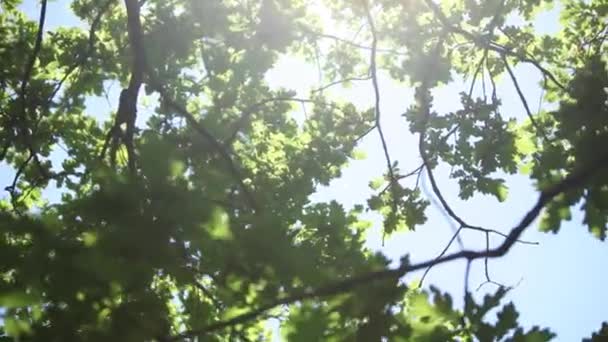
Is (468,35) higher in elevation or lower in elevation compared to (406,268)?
higher

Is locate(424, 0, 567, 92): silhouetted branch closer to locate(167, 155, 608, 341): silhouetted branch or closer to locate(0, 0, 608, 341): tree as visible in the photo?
locate(0, 0, 608, 341): tree

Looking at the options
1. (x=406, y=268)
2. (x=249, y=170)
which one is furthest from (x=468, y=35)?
(x=406, y=268)

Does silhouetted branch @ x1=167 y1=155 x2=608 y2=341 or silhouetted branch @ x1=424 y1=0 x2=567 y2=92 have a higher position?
silhouetted branch @ x1=424 y1=0 x2=567 y2=92

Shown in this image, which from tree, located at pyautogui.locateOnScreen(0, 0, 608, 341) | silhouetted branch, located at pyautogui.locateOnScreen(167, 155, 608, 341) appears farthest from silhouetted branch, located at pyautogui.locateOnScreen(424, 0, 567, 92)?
silhouetted branch, located at pyautogui.locateOnScreen(167, 155, 608, 341)

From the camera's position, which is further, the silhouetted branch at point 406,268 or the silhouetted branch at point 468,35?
the silhouetted branch at point 468,35

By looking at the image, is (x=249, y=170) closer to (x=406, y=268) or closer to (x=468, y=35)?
(x=468, y=35)

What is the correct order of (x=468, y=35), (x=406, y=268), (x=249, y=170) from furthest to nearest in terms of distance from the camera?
(x=249, y=170) < (x=468, y=35) < (x=406, y=268)

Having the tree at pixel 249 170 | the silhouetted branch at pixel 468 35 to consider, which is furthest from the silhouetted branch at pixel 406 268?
the silhouetted branch at pixel 468 35

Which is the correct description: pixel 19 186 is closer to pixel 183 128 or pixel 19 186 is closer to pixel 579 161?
pixel 183 128

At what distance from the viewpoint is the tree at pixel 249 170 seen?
2152mm

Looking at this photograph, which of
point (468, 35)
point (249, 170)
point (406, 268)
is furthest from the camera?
point (249, 170)

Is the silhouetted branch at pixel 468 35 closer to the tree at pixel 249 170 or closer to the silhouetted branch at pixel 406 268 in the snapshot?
the tree at pixel 249 170

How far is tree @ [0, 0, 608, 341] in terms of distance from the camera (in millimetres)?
2152

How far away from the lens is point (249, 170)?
7328mm
